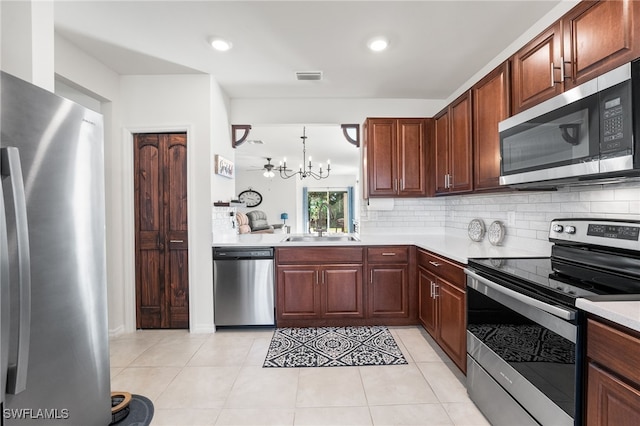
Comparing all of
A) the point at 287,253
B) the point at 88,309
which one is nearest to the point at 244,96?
the point at 287,253

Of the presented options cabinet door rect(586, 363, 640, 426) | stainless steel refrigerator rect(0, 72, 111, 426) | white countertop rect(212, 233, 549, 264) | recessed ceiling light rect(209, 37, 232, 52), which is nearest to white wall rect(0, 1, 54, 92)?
stainless steel refrigerator rect(0, 72, 111, 426)

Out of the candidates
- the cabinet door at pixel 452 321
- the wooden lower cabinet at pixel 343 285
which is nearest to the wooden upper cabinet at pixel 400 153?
the wooden lower cabinet at pixel 343 285

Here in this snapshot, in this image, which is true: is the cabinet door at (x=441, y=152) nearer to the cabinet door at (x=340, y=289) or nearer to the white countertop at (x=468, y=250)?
the white countertop at (x=468, y=250)

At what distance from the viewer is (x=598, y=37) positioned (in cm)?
140

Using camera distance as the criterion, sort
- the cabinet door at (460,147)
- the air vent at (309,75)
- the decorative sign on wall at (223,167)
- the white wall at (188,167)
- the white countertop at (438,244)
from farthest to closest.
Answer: the decorative sign on wall at (223,167) → the white wall at (188,167) → the air vent at (309,75) → the cabinet door at (460,147) → the white countertop at (438,244)

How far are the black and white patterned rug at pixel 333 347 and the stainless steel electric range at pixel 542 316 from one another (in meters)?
0.78

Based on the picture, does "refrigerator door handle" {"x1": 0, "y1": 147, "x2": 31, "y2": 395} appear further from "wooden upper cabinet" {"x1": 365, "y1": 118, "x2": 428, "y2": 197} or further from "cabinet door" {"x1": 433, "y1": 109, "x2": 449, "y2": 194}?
"cabinet door" {"x1": 433, "y1": 109, "x2": 449, "y2": 194}

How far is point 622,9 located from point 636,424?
1575 millimetres

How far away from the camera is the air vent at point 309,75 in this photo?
2844 mm

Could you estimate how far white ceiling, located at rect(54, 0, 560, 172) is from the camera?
196 centimetres

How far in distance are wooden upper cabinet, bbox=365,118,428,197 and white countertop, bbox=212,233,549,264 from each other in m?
0.54

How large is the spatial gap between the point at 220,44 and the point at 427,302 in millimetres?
2758

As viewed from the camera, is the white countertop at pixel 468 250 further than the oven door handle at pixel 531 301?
No

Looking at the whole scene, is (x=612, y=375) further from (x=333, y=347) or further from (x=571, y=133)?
(x=333, y=347)
